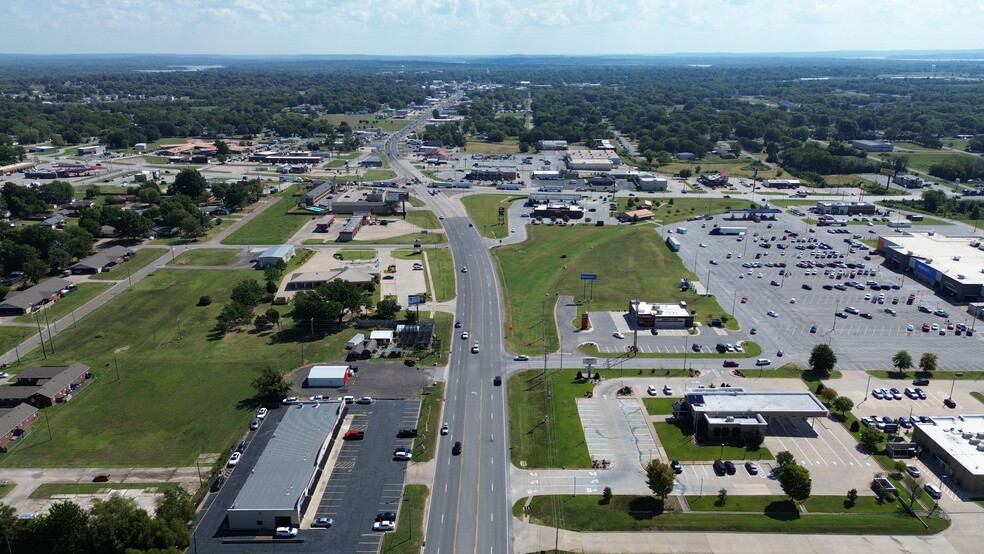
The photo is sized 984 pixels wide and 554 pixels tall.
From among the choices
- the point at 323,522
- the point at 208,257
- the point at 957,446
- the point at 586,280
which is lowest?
the point at 323,522

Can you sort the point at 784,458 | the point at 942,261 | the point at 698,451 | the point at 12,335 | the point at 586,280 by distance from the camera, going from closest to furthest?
the point at 784,458
the point at 698,451
the point at 12,335
the point at 586,280
the point at 942,261

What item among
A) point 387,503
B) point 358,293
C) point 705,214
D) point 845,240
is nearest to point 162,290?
point 358,293

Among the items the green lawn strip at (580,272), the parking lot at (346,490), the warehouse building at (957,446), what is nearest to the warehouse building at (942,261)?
the green lawn strip at (580,272)

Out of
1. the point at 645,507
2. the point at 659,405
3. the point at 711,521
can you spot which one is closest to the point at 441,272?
the point at 659,405

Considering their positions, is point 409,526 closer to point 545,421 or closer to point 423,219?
point 545,421

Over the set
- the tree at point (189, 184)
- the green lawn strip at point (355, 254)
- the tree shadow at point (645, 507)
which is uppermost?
the tree at point (189, 184)

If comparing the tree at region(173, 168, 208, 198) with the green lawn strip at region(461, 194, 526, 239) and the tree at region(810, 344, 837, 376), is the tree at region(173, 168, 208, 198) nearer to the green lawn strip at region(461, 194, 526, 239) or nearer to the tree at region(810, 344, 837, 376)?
the green lawn strip at region(461, 194, 526, 239)

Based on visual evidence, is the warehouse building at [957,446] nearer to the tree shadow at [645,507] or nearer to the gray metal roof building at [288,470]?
the tree shadow at [645,507]
